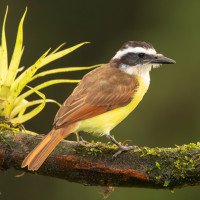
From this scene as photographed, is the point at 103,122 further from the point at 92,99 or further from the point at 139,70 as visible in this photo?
the point at 139,70

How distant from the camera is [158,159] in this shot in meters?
3.80

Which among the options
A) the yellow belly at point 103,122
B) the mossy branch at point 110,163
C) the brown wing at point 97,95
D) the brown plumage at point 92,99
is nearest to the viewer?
the mossy branch at point 110,163

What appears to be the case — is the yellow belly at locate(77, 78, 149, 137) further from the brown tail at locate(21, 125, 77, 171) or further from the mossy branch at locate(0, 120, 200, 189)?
the mossy branch at locate(0, 120, 200, 189)

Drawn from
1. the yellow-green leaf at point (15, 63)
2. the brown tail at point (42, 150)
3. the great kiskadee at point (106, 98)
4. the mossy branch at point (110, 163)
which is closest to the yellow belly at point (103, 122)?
the great kiskadee at point (106, 98)

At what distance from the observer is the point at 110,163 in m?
3.89

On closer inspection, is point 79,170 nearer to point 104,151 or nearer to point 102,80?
point 104,151

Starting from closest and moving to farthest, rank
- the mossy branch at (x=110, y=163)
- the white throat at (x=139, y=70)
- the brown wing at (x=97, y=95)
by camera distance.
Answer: the mossy branch at (x=110, y=163), the brown wing at (x=97, y=95), the white throat at (x=139, y=70)

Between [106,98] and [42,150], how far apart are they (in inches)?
41.1

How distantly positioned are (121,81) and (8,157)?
4.94 feet

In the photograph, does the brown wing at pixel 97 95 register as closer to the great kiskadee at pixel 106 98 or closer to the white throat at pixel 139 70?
the great kiskadee at pixel 106 98

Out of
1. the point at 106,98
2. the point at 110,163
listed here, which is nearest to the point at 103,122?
the point at 106,98

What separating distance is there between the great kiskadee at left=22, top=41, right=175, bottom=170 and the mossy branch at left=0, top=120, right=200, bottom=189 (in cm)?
13

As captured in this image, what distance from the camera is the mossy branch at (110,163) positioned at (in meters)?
3.72

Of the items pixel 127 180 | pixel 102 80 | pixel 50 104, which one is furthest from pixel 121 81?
pixel 50 104
